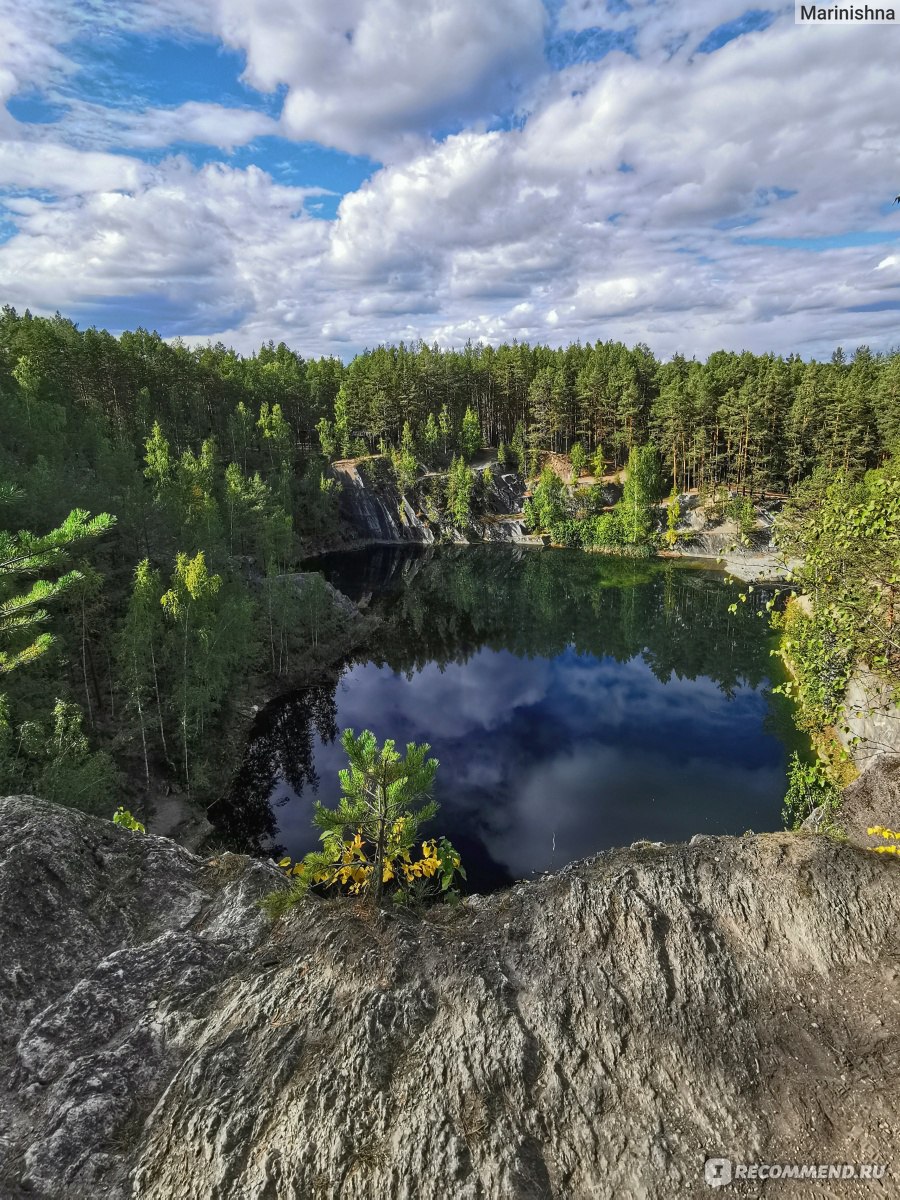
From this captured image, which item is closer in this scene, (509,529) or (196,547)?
(196,547)

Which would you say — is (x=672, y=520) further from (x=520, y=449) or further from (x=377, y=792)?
(x=377, y=792)

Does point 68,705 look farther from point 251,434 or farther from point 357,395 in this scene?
point 357,395

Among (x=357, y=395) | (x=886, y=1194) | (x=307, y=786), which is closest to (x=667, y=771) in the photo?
(x=307, y=786)

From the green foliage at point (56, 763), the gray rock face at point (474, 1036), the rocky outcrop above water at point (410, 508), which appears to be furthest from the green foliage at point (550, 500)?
the gray rock face at point (474, 1036)

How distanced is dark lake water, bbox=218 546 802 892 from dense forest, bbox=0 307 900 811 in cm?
618

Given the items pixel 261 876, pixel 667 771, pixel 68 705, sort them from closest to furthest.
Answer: pixel 261 876, pixel 68 705, pixel 667 771

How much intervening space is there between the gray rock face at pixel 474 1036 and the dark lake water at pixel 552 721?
2137 cm

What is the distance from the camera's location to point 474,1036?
6574 millimetres

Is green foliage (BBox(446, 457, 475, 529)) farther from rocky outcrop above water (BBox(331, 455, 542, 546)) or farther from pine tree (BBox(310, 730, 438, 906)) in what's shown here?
pine tree (BBox(310, 730, 438, 906))

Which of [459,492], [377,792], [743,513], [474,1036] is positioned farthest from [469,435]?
[474,1036]

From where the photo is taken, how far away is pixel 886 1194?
5.16 metres

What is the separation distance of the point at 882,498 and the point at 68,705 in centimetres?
2822

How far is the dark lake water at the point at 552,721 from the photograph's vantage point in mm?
31969

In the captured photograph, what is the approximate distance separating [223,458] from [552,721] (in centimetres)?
7191
